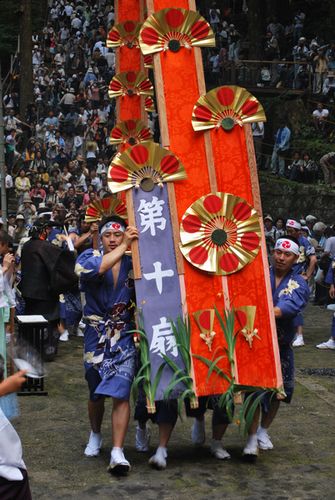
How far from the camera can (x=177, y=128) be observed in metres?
7.06

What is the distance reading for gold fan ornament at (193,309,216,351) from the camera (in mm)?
6855

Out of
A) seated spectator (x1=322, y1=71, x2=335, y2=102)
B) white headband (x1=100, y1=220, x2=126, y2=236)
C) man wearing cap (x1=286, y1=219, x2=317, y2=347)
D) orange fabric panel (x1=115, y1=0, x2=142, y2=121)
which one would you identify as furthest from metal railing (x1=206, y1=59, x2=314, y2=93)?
white headband (x1=100, y1=220, x2=126, y2=236)

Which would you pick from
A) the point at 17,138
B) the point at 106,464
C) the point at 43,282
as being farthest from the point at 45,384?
the point at 17,138

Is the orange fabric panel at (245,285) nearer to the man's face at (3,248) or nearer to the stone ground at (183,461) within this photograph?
the stone ground at (183,461)

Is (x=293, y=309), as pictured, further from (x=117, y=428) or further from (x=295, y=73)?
(x=295, y=73)

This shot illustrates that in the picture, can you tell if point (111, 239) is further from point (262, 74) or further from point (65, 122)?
point (262, 74)

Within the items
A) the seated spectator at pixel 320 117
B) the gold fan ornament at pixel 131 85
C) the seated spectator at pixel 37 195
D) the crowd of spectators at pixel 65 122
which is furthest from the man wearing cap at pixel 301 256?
the seated spectator at pixel 320 117

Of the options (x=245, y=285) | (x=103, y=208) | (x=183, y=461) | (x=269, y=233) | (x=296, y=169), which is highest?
(x=296, y=169)

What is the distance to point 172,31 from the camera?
7.12 metres

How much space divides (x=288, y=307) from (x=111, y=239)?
1400 millimetres

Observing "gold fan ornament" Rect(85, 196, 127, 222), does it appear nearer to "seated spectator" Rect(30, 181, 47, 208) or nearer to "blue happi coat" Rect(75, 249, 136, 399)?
"blue happi coat" Rect(75, 249, 136, 399)

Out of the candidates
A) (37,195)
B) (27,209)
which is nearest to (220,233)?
(27,209)

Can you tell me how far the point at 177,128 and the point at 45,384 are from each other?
364 centimetres

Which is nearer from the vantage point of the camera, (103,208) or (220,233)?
(220,233)
